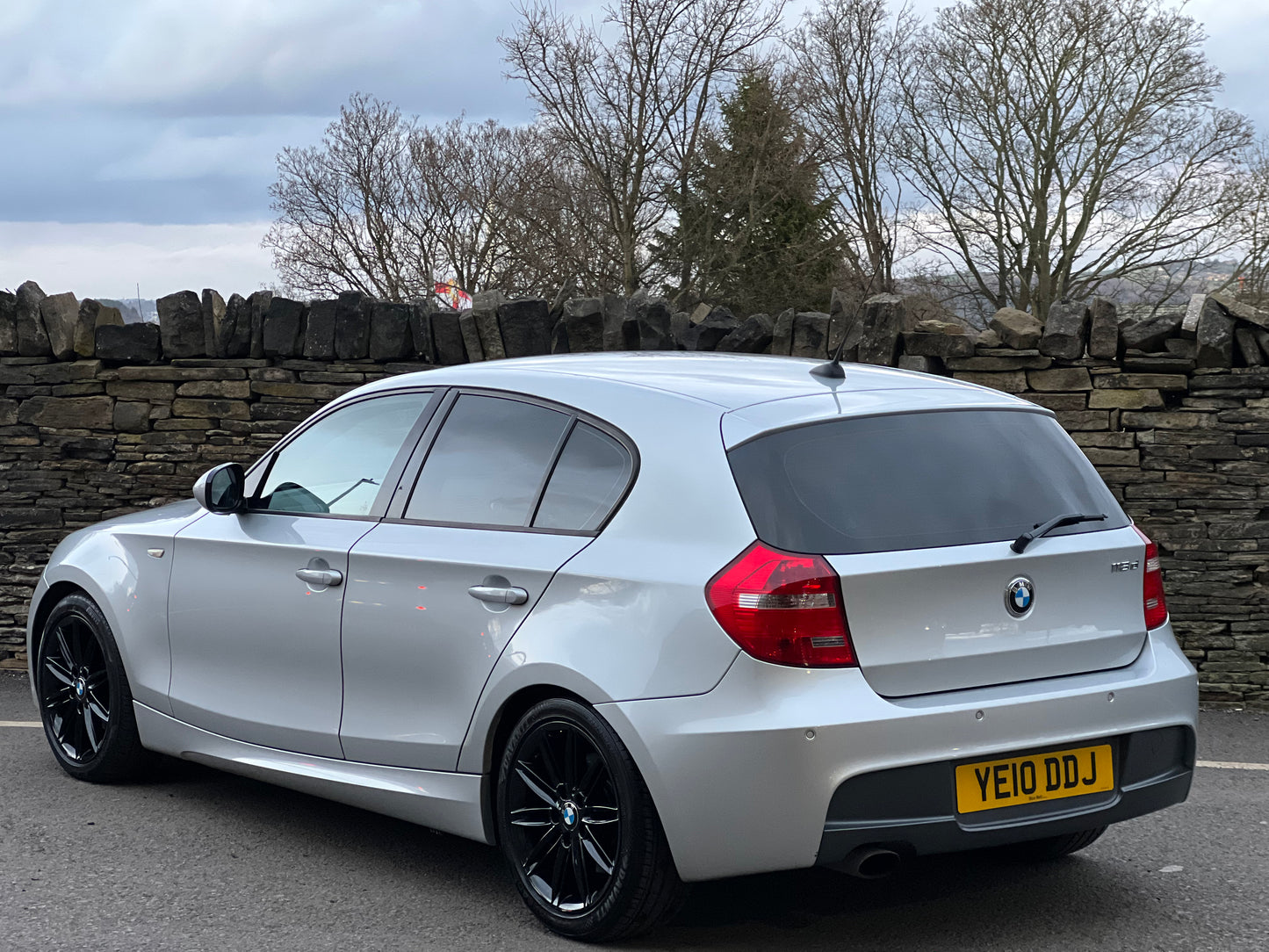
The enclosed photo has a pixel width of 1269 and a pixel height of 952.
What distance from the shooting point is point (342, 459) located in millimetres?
4625

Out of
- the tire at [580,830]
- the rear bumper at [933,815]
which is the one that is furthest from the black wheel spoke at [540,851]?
the rear bumper at [933,815]

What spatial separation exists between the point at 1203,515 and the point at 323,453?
5.05 metres

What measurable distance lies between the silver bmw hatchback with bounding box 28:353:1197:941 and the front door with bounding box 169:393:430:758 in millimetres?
18

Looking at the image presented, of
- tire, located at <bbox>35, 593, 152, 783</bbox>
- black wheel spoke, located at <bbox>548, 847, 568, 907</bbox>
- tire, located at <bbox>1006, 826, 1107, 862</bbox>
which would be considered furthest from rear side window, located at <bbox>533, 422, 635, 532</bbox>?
tire, located at <bbox>35, 593, 152, 783</bbox>

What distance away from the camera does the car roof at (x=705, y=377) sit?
3.74 m

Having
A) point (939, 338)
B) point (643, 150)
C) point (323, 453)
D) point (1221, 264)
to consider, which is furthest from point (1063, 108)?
point (323, 453)

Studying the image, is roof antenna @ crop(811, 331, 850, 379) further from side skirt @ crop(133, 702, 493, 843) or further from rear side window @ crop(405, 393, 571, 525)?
side skirt @ crop(133, 702, 493, 843)

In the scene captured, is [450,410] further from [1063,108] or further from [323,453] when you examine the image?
[1063,108]

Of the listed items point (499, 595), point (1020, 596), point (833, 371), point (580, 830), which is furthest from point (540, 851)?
point (833, 371)

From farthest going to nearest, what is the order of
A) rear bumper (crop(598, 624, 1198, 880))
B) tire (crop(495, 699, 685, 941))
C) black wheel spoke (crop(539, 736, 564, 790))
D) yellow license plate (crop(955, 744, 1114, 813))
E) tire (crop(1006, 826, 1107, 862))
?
tire (crop(1006, 826, 1107, 862))
black wheel spoke (crop(539, 736, 564, 790))
tire (crop(495, 699, 685, 941))
yellow license plate (crop(955, 744, 1114, 813))
rear bumper (crop(598, 624, 1198, 880))

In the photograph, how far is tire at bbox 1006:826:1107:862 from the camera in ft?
13.9

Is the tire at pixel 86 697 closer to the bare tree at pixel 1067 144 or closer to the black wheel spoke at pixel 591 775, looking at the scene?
the black wheel spoke at pixel 591 775

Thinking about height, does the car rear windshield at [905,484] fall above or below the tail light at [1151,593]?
above

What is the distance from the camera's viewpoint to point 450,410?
4.31 meters
